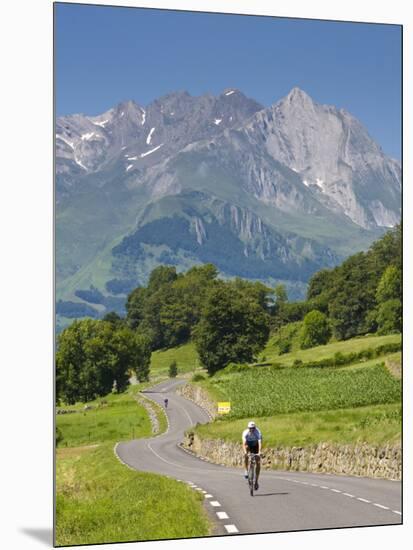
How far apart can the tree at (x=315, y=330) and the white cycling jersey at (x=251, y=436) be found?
2255 millimetres

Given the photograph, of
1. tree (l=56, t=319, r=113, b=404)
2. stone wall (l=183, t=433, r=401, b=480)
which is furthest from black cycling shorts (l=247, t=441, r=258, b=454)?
tree (l=56, t=319, r=113, b=404)

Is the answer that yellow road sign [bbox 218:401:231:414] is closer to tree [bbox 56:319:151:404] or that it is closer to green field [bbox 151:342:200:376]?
green field [bbox 151:342:200:376]

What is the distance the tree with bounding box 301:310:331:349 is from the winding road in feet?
7.70

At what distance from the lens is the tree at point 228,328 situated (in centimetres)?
2188

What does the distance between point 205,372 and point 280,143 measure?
15.6 feet

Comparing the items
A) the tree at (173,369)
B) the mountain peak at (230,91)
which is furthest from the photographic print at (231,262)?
the mountain peak at (230,91)

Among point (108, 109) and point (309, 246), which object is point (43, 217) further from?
point (309, 246)

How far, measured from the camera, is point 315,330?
22547 mm

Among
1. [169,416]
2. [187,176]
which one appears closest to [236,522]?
[169,416]

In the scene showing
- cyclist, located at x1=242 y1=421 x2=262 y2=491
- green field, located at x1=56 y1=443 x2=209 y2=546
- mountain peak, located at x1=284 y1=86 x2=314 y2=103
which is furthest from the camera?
mountain peak, located at x1=284 y1=86 x2=314 y2=103

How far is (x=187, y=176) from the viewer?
2236 centimetres

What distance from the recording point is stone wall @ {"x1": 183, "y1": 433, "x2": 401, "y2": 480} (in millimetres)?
21625

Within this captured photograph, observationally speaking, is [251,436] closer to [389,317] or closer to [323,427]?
[323,427]

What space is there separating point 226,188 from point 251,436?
4.81 metres
